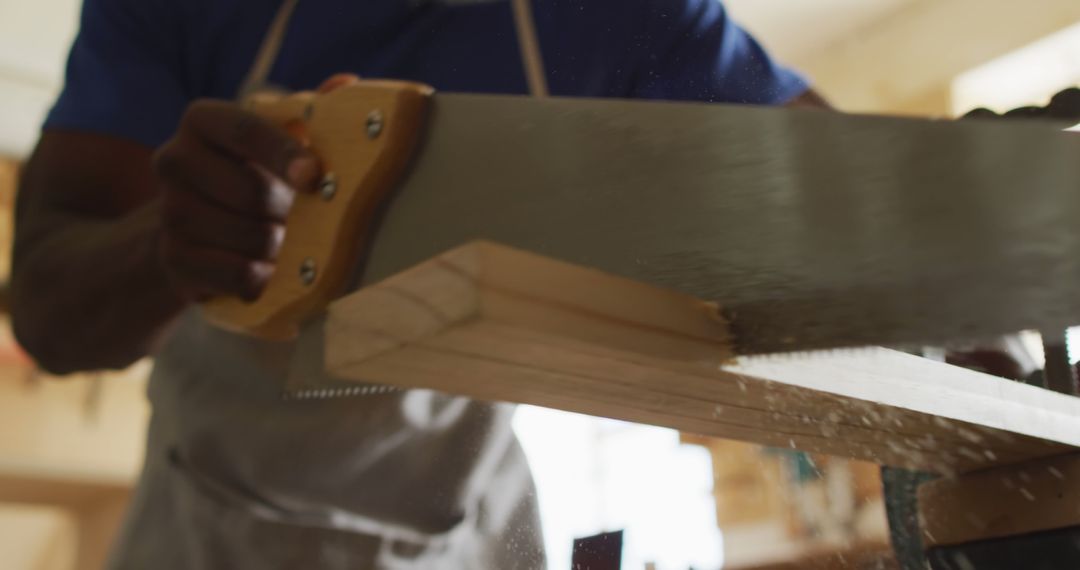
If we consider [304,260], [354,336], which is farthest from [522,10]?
[354,336]

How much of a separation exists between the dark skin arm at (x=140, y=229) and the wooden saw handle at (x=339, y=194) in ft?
0.06

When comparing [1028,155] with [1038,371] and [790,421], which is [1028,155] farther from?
[1038,371]

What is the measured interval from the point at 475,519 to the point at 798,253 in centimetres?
Result: 39

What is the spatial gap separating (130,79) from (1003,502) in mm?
752

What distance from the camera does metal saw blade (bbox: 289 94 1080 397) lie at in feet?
1.10

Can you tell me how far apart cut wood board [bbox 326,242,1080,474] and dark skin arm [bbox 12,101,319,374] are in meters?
0.18

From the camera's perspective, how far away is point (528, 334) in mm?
336

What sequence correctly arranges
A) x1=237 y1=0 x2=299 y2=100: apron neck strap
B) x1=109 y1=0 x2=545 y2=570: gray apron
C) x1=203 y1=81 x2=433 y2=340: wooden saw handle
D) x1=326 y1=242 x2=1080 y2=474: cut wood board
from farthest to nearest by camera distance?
x1=237 y1=0 x2=299 y2=100: apron neck strap → x1=109 y1=0 x2=545 y2=570: gray apron → x1=203 y1=81 x2=433 y2=340: wooden saw handle → x1=326 y1=242 x2=1080 y2=474: cut wood board

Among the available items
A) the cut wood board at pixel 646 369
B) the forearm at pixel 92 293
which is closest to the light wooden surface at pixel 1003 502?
the cut wood board at pixel 646 369

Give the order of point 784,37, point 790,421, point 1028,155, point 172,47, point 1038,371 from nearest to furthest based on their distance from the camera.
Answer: point 1028,155, point 790,421, point 1038,371, point 172,47, point 784,37

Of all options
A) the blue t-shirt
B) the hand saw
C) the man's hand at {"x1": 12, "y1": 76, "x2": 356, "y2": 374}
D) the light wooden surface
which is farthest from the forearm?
the light wooden surface

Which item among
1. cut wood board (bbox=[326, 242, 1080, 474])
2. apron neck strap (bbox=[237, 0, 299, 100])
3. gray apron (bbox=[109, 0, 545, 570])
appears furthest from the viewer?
apron neck strap (bbox=[237, 0, 299, 100])

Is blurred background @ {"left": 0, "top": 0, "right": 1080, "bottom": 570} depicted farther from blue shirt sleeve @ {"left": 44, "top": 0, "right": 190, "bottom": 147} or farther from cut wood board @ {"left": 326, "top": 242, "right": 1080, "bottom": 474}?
blue shirt sleeve @ {"left": 44, "top": 0, "right": 190, "bottom": 147}

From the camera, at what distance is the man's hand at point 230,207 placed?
0.53 m
